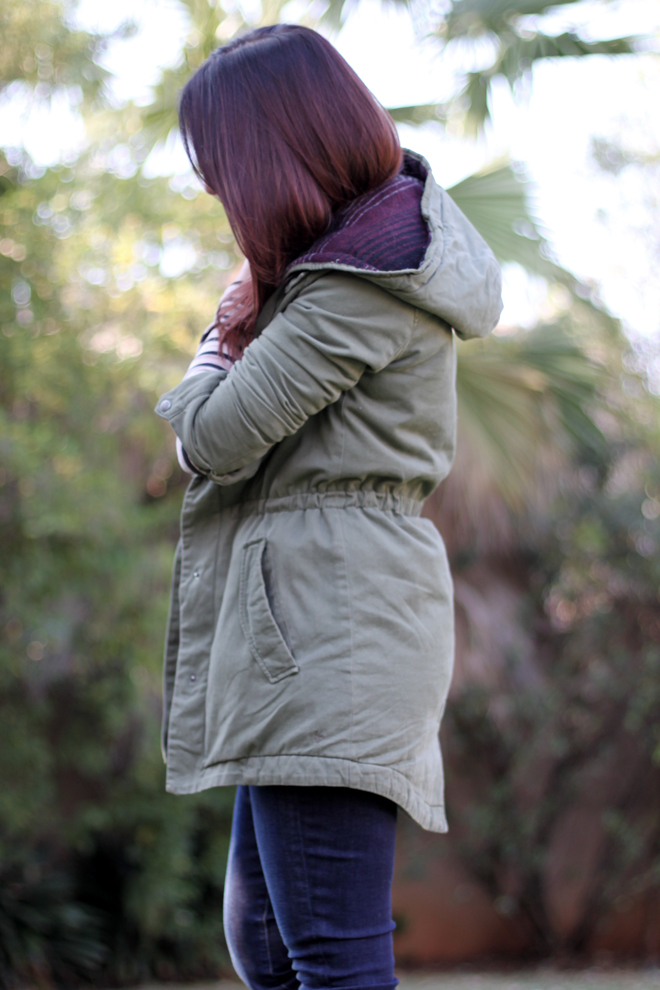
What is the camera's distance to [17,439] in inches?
112

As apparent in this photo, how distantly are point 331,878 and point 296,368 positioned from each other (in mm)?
577

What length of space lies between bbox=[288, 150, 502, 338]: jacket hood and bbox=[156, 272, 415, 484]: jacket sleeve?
0.03 m

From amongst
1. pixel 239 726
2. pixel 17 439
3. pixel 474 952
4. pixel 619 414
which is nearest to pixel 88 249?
pixel 17 439

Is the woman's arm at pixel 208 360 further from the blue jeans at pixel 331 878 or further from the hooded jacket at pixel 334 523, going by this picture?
the blue jeans at pixel 331 878

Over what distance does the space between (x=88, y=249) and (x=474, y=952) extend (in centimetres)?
496

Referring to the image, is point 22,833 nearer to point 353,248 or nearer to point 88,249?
point 88,249

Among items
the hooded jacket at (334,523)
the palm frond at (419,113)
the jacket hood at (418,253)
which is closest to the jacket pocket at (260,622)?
the hooded jacket at (334,523)

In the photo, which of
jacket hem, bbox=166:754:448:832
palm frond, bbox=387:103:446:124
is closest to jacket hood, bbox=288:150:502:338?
jacket hem, bbox=166:754:448:832

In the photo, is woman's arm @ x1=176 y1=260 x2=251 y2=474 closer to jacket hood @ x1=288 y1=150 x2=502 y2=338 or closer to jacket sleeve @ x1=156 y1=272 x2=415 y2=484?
jacket sleeve @ x1=156 y1=272 x2=415 y2=484

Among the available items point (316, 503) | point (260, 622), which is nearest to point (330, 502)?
point (316, 503)

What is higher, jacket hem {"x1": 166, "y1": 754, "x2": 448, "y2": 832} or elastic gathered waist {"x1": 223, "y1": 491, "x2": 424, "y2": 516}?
elastic gathered waist {"x1": 223, "y1": 491, "x2": 424, "y2": 516}

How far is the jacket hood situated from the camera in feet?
3.41

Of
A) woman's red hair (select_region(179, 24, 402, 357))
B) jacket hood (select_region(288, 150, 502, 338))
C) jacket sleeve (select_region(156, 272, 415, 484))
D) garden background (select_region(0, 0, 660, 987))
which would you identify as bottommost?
garden background (select_region(0, 0, 660, 987))

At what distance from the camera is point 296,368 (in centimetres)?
103
